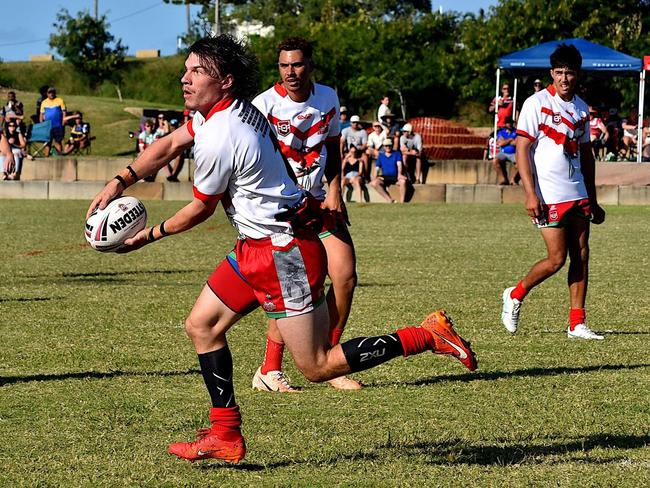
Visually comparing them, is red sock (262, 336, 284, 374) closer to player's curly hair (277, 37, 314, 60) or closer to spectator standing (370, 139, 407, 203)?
player's curly hair (277, 37, 314, 60)

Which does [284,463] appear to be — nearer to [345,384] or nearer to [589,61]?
[345,384]

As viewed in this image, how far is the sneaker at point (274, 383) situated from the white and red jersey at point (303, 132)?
113cm

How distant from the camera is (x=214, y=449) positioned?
5488 millimetres

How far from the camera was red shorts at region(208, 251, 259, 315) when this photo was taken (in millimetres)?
5570

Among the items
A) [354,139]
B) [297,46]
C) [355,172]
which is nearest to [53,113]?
[354,139]

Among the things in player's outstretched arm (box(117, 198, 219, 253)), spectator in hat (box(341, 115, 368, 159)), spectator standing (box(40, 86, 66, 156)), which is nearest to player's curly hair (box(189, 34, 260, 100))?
player's outstretched arm (box(117, 198, 219, 253))

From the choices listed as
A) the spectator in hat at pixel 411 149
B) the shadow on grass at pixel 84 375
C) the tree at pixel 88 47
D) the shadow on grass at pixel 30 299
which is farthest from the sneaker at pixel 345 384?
the tree at pixel 88 47

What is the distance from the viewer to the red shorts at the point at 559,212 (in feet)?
30.5

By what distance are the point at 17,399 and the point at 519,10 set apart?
51793 mm

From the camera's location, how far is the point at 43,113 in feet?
115

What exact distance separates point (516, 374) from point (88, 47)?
6854cm

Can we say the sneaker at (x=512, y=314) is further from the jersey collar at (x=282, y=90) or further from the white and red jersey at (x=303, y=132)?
the jersey collar at (x=282, y=90)

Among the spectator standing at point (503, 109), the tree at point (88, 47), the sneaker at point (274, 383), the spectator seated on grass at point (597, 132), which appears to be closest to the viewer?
the sneaker at point (274, 383)

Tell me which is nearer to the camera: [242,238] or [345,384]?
[242,238]
